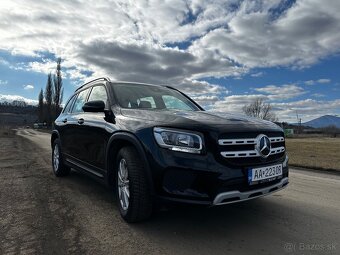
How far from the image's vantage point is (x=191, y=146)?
3555mm

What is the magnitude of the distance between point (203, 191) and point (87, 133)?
248 cm

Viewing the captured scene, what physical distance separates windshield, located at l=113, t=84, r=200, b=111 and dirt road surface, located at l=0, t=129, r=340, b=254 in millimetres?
1466

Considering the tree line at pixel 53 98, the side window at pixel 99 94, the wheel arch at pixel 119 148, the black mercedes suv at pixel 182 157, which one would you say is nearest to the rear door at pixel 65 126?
the side window at pixel 99 94

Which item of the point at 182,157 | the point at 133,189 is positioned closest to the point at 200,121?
the point at 182,157

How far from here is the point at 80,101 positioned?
20.8 feet

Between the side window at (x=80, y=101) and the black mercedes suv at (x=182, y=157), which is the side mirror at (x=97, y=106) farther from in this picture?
the side window at (x=80, y=101)

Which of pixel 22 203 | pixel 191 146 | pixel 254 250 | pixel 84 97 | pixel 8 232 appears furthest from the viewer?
pixel 84 97

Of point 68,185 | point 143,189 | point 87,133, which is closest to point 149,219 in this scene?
point 143,189

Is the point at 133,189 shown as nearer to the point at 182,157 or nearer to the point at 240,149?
the point at 182,157

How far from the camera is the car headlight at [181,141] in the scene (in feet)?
11.6

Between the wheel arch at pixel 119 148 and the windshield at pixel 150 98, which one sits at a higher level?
the windshield at pixel 150 98

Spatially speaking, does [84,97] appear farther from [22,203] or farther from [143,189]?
[143,189]

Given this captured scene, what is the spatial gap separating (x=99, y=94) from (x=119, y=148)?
136 centimetres

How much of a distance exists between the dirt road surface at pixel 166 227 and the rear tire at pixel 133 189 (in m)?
0.17
